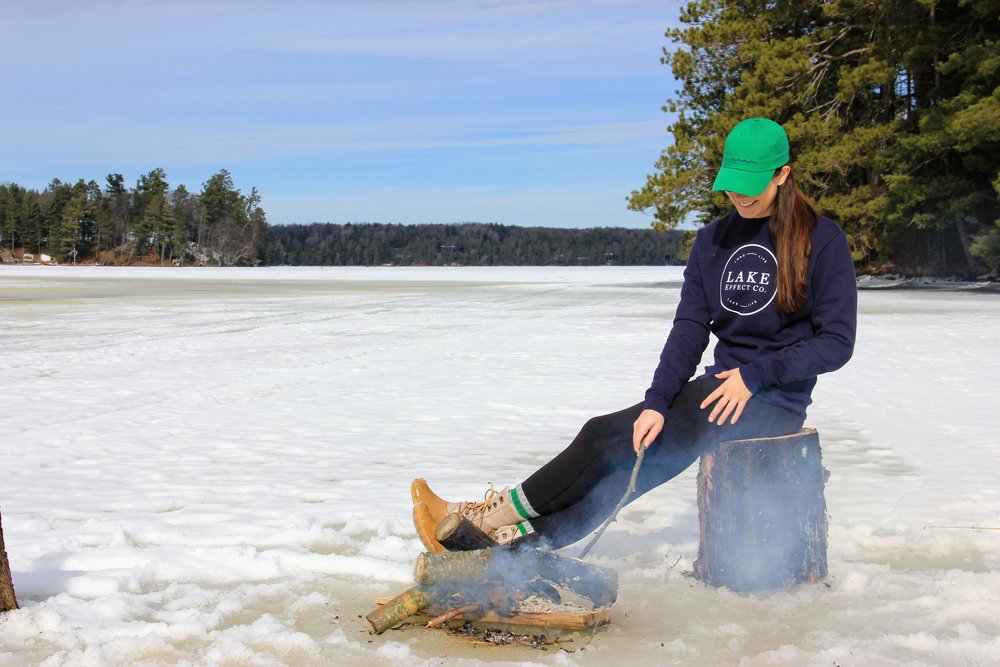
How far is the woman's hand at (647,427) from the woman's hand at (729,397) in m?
0.20

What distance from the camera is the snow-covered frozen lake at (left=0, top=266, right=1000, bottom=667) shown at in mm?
3100

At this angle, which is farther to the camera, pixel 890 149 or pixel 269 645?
pixel 890 149

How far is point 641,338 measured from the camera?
47.8 feet

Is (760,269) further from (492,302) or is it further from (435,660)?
(492,302)

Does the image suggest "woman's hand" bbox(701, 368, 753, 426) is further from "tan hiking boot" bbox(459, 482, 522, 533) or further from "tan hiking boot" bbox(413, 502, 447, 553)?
"tan hiking boot" bbox(413, 502, 447, 553)

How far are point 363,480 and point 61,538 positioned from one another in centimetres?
172

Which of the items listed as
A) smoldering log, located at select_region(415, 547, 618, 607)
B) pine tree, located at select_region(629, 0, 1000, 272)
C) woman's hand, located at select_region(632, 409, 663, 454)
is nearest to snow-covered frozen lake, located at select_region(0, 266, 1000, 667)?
smoldering log, located at select_region(415, 547, 618, 607)

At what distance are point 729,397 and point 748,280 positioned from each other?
445 millimetres

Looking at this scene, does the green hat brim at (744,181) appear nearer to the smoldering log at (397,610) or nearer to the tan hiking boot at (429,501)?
the tan hiking boot at (429,501)

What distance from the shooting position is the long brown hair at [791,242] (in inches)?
132

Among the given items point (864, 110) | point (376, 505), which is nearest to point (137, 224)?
point (864, 110)

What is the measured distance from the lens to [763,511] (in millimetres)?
3537

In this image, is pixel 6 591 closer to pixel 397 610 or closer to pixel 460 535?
pixel 397 610

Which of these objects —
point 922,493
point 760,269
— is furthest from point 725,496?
point 922,493
